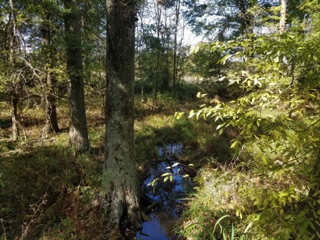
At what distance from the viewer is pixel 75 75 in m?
5.50

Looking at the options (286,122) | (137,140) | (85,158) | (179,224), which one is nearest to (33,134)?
(85,158)

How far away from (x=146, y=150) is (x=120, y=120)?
3814mm

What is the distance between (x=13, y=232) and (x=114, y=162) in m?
1.88

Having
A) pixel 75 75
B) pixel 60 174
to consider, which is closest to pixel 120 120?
pixel 60 174

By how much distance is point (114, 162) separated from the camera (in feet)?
12.8

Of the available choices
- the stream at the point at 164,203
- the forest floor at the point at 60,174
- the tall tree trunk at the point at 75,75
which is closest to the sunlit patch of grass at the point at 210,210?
the stream at the point at 164,203

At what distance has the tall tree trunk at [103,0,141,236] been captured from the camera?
352 cm

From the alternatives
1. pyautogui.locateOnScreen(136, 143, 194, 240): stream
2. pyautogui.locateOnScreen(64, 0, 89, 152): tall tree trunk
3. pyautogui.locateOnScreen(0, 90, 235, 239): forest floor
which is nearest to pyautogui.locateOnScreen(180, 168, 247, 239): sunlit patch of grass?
pyautogui.locateOnScreen(136, 143, 194, 240): stream

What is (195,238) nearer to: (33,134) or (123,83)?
(123,83)

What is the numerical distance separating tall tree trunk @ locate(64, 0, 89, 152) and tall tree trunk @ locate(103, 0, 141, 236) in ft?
7.00

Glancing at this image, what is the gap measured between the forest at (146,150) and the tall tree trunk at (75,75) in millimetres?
30

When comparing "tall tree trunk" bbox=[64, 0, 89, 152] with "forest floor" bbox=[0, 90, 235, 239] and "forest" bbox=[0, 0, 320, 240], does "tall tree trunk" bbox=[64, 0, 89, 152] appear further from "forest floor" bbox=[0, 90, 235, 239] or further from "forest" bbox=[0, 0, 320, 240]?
"forest floor" bbox=[0, 90, 235, 239]

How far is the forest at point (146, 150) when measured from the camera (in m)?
1.67

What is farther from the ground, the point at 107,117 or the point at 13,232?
the point at 107,117
